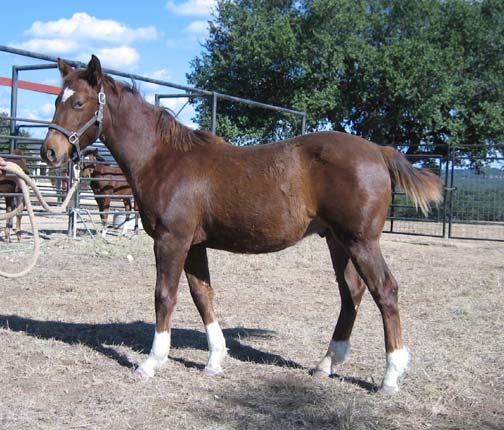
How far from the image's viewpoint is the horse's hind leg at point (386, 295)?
3539 millimetres

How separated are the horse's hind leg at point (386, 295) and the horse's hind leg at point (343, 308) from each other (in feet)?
1.37

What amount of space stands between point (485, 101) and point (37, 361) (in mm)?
21630

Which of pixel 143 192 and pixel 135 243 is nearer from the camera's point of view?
pixel 143 192

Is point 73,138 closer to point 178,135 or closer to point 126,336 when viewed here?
point 178,135

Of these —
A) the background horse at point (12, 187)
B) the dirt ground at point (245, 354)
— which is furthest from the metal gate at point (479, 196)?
the background horse at point (12, 187)

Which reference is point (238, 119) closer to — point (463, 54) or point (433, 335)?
point (463, 54)

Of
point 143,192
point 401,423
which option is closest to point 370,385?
point 401,423

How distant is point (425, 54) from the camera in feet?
67.6

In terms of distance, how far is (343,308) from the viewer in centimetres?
404

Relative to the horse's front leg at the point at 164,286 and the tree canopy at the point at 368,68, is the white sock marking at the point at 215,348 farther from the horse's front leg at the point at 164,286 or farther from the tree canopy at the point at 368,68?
the tree canopy at the point at 368,68

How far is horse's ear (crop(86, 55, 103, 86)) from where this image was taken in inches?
151

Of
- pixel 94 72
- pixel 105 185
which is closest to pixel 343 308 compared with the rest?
pixel 94 72

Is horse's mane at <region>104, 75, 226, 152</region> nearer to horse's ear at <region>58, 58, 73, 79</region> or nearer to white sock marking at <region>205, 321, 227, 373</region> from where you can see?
horse's ear at <region>58, 58, 73, 79</region>

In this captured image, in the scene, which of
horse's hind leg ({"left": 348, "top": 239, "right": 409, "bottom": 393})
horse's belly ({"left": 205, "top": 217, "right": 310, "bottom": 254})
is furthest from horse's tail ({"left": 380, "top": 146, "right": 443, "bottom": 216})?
horse's belly ({"left": 205, "top": 217, "right": 310, "bottom": 254})
